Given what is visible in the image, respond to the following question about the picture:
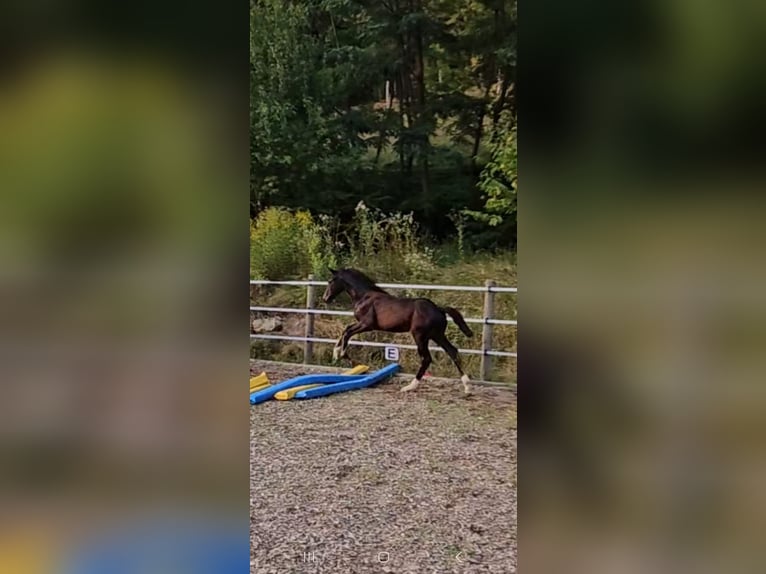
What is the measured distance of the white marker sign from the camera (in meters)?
2.15

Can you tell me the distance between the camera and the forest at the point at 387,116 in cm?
167

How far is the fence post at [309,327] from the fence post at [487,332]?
26.3 inches

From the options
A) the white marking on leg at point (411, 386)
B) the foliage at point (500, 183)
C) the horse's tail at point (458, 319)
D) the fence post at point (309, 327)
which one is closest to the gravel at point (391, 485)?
the white marking on leg at point (411, 386)

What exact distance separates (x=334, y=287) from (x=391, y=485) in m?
0.76

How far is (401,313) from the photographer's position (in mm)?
2059

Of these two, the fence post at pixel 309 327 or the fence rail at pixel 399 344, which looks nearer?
the fence rail at pixel 399 344

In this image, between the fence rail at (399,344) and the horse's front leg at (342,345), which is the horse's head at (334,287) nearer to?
the fence rail at (399,344)
